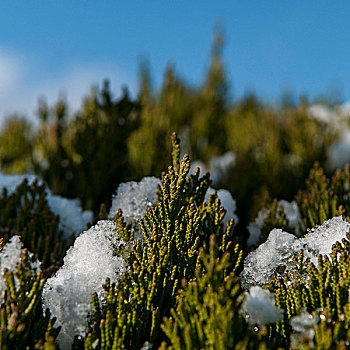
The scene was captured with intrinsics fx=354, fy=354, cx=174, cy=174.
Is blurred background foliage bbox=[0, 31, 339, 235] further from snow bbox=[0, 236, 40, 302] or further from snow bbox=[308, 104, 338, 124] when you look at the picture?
snow bbox=[0, 236, 40, 302]

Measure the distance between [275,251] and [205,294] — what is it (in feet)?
2.34

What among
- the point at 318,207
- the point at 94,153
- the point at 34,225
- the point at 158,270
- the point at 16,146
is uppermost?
the point at 16,146

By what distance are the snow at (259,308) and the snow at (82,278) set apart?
2.04 ft

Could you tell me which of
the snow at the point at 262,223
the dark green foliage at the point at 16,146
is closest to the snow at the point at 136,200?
the snow at the point at 262,223

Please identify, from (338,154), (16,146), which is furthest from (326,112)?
(16,146)

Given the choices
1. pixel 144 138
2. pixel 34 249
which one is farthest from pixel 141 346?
pixel 144 138

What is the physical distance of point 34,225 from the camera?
2.52 m

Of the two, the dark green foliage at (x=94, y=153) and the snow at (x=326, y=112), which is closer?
the dark green foliage at (x=94, y=153)

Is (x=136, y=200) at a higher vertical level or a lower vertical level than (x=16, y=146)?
lower

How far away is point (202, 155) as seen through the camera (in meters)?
5.92

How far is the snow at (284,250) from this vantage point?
6.02 ft

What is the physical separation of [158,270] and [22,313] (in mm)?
559

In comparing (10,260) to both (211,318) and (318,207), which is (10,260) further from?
(318,207)

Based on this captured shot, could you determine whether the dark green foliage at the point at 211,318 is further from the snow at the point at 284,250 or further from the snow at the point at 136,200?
the snow at the point at 136,200
